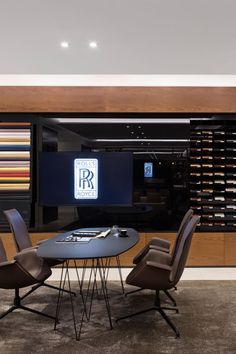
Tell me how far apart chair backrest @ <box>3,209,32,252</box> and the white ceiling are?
74.0 inches

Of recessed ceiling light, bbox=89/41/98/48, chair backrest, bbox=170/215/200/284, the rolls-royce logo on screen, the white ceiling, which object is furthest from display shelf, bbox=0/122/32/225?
chair backrest, bbox=170/215/200/284

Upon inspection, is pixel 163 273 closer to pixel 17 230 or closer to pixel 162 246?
pixel 162 246

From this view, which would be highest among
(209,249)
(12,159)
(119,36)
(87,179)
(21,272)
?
(119,36)

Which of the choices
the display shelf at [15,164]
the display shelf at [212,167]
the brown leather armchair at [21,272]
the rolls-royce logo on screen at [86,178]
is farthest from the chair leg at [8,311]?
the display shelf at [212,167]

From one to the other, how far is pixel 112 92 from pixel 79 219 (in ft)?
6.70

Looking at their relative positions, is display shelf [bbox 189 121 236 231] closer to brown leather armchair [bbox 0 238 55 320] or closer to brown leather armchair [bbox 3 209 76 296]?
brown leather armchair [bbox 3 209 76 296]

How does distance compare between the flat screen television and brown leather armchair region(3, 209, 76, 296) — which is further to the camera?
the flat screen television

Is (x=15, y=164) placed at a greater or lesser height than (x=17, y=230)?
greater

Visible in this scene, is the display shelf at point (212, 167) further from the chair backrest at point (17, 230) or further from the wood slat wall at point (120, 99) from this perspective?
the chair backrest at point (17, 230)

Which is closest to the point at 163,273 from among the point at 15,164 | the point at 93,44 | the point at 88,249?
the point at 88,249

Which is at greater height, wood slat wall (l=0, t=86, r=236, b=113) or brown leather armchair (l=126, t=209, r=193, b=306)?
wood slat wall (l=0, t=86, r=236, b=113)

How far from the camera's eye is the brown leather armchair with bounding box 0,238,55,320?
2980 millimetres

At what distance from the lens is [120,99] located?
192 inches

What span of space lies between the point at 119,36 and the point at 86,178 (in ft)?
7.73
